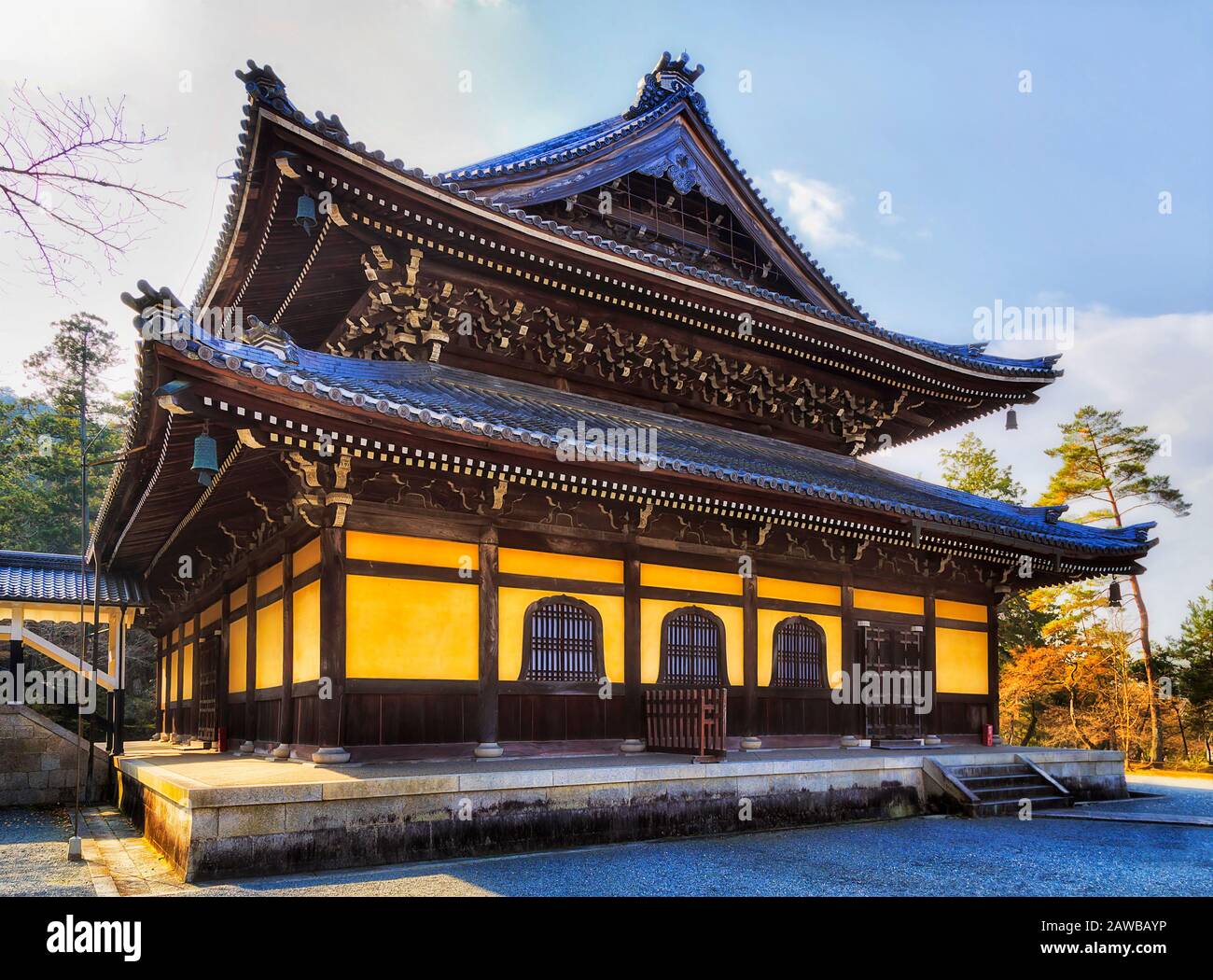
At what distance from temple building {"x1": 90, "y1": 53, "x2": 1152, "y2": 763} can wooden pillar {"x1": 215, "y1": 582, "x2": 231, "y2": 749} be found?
0.09 meters

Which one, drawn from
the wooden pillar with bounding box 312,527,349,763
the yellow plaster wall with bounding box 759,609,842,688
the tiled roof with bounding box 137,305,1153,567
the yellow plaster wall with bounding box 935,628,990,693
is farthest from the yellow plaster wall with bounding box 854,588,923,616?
the wooden pillar with bounding box 312,527,349,763

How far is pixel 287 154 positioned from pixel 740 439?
9137mm

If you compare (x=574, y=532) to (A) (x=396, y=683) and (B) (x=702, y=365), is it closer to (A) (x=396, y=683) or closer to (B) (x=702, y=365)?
(A) (x=396, y=683)

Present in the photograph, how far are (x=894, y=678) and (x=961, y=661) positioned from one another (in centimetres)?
232

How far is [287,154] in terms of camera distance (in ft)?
37.5

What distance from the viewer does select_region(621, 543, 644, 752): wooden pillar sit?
45.9 feet

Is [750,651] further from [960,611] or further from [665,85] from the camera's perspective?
[665,85]

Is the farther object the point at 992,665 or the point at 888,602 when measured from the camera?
the point at 992,665

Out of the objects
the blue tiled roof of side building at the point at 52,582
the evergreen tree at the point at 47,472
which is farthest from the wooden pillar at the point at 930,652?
the evergreen tree at the point at 47,472

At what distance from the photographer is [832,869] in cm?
995

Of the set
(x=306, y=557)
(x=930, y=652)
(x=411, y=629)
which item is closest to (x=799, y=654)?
(x=930, y=652)

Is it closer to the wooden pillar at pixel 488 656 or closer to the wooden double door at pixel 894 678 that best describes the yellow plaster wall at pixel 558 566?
the wooden pillar at pixel 488 656

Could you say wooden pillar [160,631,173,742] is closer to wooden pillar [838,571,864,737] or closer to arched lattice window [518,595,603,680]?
arched lattice window [518,595,603,680]
